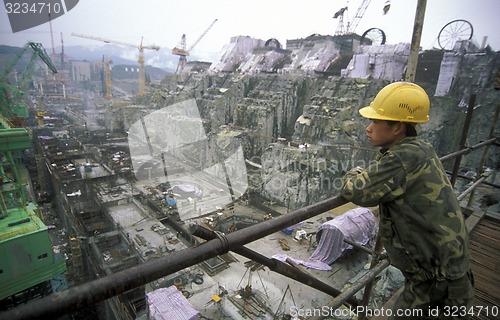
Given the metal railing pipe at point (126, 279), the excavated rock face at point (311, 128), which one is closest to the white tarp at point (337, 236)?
the excavated rock face at point (311, 128)

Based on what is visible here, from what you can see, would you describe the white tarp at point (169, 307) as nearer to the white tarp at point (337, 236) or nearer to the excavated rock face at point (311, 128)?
the white tarp at point (337, 236)

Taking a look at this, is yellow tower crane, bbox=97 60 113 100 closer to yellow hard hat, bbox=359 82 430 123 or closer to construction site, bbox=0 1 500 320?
construction site, bbox=0 1 500 320

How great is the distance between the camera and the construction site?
2.72m

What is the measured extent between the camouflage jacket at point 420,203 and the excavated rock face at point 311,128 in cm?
1171

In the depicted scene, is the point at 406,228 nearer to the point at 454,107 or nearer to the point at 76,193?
the point at 454,107

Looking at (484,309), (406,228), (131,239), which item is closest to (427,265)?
(406,228)

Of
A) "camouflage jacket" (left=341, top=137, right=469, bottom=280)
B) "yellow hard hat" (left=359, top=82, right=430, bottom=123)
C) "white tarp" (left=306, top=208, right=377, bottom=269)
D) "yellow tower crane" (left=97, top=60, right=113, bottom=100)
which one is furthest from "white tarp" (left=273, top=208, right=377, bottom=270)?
"yellow tower crane" (left=97, top=60, right=113, bottom=100)

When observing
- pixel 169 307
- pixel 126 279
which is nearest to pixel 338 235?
pixel 169 307

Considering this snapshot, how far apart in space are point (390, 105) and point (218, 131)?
24530mm

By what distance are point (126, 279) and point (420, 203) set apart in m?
1.81

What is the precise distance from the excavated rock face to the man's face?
1150 cm

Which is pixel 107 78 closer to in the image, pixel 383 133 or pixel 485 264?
pixel 383 133

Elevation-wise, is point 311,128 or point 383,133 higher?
point 383,133

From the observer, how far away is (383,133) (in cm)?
199
